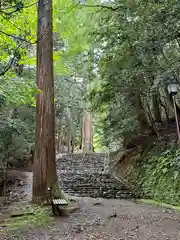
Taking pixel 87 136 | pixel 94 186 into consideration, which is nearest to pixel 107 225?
pixel 94 186

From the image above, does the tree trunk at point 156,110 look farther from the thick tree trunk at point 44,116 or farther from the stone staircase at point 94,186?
the thick tree trunk at point 44,116

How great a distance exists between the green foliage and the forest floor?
0.62 meters

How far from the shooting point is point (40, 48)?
642 cm

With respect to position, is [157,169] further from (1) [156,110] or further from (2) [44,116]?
(2) [44,116]

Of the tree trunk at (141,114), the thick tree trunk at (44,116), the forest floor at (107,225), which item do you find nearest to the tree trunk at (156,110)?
the tree trunk at (141,114)

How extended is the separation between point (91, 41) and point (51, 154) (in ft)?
16.2

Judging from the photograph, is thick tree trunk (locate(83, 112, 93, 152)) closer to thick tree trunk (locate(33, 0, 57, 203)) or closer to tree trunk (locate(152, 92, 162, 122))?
tree trunk (locate(152, 92, 162, 122))

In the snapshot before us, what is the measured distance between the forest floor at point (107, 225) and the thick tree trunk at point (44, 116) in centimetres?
87

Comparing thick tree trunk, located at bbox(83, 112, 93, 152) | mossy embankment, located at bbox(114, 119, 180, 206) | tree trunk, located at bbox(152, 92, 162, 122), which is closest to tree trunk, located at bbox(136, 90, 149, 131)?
mossy embankment, located at bbox(114, 119, 180, 206)

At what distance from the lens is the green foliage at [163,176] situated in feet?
21.0

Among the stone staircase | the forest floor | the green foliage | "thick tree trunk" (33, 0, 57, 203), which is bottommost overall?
the forest floor

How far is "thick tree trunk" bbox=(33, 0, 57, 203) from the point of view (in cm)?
584

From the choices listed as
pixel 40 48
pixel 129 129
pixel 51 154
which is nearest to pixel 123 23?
pixel 40 48

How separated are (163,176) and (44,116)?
12.8 feet
